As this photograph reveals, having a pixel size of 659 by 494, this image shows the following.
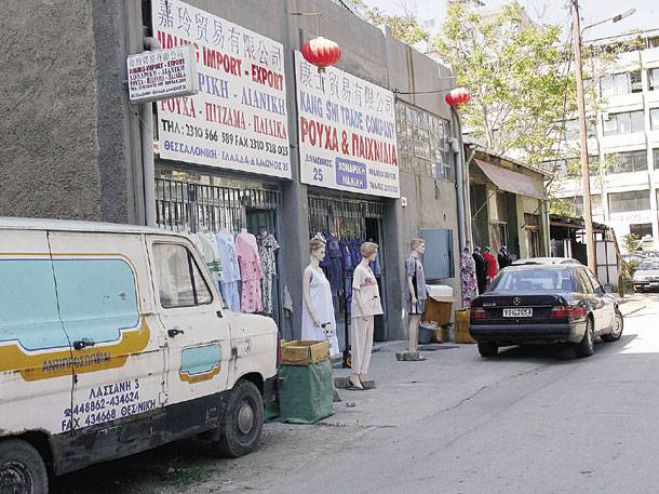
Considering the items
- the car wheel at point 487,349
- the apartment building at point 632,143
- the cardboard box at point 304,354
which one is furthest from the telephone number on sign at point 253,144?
the apartment building at point 632,143

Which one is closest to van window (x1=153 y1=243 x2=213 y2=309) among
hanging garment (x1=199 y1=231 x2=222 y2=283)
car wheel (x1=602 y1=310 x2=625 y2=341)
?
hanging garment (x1=199 y1=231 x2=222 y2=283)

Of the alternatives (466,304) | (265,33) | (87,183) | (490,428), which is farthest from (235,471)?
(466,304)

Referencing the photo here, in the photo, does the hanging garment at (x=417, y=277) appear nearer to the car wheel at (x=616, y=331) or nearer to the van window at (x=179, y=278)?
the car wheel at (x=616, y=331)

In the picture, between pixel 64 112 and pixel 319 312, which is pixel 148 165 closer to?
pixel 64 112

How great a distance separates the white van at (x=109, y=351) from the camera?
5055 millimetres

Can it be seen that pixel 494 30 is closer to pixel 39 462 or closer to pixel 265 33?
pixel 265 33

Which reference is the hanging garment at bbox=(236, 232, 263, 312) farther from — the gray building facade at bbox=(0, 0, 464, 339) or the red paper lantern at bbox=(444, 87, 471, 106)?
the red paper lantern at bbox=(444, 87, 471, 106)

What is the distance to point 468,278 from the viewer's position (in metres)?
18.3

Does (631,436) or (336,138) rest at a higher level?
(336,138)

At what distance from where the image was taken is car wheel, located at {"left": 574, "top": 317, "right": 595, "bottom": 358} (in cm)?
1284

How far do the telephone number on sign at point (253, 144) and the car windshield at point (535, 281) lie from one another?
4.17 meters

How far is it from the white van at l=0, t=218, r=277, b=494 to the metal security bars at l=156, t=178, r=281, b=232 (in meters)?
3.40

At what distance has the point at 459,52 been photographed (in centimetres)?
3023

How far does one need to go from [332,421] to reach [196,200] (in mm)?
3775
